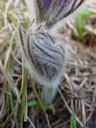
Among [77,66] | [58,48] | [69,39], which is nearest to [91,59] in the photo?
[77,66]

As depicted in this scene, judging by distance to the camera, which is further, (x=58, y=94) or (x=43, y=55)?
(x=58, y=94)

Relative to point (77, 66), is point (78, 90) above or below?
below

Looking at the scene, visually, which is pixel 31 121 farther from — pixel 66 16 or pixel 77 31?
pixel 77 31

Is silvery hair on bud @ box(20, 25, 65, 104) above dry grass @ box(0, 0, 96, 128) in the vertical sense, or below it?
above

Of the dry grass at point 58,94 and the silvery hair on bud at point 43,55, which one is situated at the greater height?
the silvery hair on bud at point 43,55

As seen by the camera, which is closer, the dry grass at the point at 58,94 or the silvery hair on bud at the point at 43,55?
the silvery hair on bud at the point at 43,55

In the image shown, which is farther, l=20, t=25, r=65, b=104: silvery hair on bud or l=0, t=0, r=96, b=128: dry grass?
l=0, t=0, r=96, b=128: dry grass

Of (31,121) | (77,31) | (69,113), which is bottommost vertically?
(69,113)

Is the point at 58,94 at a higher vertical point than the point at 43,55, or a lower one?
lower
